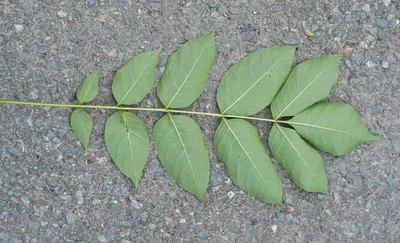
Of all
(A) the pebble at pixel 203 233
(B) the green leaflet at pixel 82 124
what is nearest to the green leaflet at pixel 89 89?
(B) the green leaflet at pixel 82 124

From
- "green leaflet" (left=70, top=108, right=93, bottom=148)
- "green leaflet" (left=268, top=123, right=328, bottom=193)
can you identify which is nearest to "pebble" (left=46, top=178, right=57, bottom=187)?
"green leaflet" (left=70, top=108, right=93, bottom=148)

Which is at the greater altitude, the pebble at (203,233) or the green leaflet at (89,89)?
the green leaflet at (89,89)

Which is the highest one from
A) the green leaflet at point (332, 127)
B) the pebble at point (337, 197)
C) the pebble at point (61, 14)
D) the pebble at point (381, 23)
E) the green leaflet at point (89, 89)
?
the pebble at point (381, 23)

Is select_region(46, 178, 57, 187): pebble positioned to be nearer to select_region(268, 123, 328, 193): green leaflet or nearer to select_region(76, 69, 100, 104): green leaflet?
select_region(76, 69, 100, 104): green leaflet

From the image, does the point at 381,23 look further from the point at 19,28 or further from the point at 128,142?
the point at 19,28

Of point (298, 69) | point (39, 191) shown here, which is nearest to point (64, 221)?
point (39, 191)

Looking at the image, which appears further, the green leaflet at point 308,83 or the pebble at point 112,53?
the pebble at point 112,53

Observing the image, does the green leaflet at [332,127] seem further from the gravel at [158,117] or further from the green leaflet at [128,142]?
the green leaflet at [128,142]
